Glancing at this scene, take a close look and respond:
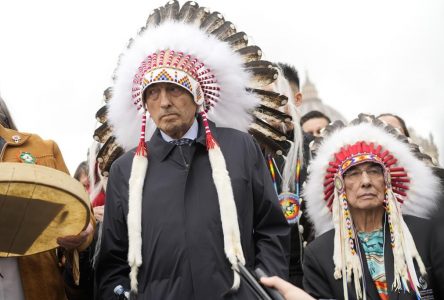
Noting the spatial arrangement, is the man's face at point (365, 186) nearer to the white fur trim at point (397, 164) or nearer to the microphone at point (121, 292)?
the white fur trim at point (397, 164)

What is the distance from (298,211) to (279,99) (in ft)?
3.18

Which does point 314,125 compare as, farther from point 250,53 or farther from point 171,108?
point 171,108

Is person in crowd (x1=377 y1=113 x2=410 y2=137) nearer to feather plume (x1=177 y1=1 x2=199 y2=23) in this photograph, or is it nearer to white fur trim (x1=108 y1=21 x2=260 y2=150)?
white fur trim (x1=108 y1=21 x2=260 y2=150)

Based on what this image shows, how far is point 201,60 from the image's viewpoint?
11.1 feet

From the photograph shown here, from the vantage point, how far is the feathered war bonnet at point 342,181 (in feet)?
12.1

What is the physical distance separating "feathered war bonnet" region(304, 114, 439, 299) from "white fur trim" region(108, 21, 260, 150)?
2.46 feet

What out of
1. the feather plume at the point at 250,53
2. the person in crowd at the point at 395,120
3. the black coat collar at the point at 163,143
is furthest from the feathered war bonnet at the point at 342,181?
the black coat collar at the point at 163,143

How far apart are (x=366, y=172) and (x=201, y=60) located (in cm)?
129

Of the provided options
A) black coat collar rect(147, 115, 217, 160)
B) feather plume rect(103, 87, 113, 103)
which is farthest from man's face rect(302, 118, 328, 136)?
black coat collar rect(147, 115, 217, 160)

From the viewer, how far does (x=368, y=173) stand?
3.89m

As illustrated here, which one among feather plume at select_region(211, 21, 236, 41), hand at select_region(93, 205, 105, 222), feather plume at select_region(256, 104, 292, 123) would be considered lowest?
hand at select_region(93, 205, 105, 222)

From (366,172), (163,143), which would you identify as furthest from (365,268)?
(163,143)

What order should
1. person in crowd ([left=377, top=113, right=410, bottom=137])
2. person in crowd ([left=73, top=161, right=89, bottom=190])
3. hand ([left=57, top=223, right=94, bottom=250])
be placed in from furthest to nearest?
1. person in crowd ([left=73, top=161, right=89, bottom=190])
2. person in crowd ([left=377, top=113, right=410, bottom=137])
3. hand ([left=57, top=223, right=94, bottom=250])

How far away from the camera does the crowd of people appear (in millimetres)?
2865
